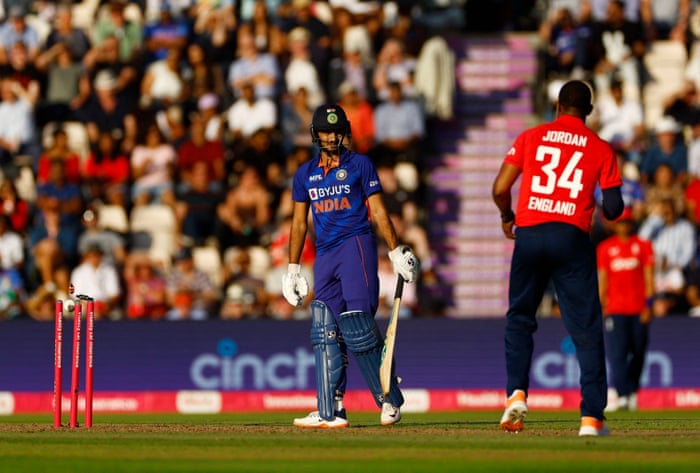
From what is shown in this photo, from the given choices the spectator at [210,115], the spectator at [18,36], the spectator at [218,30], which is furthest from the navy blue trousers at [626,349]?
the spectator at [18,36]

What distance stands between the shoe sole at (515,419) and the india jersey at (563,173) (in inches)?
50.2

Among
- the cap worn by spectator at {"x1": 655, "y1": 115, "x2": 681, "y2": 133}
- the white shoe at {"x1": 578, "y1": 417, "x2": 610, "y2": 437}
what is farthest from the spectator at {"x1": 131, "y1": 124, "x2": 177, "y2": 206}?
the white shoe at {"x1": 578, "y1": 417, "x2": 610, "y2": 437}

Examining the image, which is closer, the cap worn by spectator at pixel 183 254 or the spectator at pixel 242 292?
the spectator at pixel 242 292

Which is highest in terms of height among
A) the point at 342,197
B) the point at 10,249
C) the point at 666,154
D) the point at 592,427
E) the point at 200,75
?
the point at 200,75

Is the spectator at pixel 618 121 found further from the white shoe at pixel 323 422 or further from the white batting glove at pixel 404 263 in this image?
the white shoe at pixel 323 422

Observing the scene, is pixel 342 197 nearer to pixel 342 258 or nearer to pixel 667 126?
pixel 342 258

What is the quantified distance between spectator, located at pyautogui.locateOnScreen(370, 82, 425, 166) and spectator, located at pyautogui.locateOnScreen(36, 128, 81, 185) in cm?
413

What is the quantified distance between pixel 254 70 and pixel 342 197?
1167 cm

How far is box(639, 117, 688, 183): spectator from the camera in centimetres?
2183

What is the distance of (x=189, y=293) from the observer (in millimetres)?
20484

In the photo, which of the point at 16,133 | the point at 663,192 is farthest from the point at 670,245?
the point at 16,133

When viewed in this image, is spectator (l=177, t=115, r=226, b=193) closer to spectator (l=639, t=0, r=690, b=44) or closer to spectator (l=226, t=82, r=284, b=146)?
spectator (l=226, t=82, r=284, b=146)

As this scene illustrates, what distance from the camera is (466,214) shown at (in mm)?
22891

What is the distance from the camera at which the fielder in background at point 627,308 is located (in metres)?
17.6
